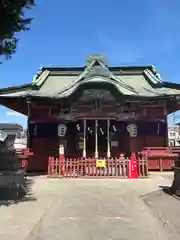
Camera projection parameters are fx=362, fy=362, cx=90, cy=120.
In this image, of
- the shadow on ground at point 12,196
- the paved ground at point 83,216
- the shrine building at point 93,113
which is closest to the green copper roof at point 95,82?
the shrine building at point 93,113

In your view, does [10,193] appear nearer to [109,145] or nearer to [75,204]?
[75,204]

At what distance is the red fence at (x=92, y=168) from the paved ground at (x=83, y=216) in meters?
4.78

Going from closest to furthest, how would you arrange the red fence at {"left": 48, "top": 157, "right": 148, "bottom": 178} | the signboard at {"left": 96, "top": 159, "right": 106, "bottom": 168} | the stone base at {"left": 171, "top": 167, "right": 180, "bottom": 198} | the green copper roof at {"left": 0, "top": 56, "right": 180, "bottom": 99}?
the stone base at {"left": 171, "top": 167, "right": 180, "bottom": 198}
the red fence at {"left": 48, "top": 157, "right": 148, "bottom": 178}
the signboard at {"left": 96, "top": 159, "right": 106, "bottom": 168}
the green copper roof at {"left": 0, "top": 56, "right": 180, "bottom": 99}

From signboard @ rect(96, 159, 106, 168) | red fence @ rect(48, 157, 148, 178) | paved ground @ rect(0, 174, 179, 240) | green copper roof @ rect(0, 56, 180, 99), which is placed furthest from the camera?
green copper roof @ rect(0, 56, 180, 99)

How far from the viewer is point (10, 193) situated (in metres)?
12.1

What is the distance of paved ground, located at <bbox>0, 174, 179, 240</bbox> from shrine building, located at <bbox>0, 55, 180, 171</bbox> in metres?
8.21

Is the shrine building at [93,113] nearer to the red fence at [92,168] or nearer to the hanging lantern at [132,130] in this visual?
the hanging lantern at [132,130]

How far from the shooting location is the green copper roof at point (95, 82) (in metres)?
21.4

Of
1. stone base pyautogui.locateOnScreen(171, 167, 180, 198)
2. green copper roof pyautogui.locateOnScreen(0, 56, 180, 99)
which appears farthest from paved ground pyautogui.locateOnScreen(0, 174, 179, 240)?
green copper roof pyautogui.locateOnScreen(0, 56, 180, 99)

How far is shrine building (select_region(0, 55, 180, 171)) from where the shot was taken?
2150 cm

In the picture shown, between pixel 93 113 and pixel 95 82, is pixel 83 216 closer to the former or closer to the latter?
pixel 95 82

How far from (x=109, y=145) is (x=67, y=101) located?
12.4ft

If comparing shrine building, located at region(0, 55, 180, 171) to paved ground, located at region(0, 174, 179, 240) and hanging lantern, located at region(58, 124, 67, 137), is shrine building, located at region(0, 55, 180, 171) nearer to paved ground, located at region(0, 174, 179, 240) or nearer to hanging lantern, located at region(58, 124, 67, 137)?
hanging lantern, located at region(58, 124, 67, 137)

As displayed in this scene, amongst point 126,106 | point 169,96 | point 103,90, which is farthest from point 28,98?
point 169,96
